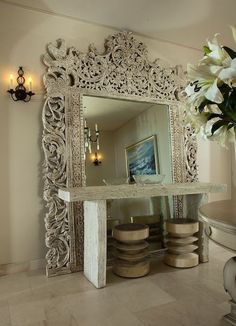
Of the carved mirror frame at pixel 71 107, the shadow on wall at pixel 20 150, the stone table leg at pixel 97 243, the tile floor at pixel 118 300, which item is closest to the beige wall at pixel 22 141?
the shadow on wall at pixel 20 150

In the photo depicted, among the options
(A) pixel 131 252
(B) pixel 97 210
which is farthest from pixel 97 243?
(A) pixel 131 252

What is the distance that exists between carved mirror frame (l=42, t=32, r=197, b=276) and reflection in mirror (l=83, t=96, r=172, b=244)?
104mm

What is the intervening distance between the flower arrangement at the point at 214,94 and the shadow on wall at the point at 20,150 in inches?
71.8

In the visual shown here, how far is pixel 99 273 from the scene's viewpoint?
6.87ft

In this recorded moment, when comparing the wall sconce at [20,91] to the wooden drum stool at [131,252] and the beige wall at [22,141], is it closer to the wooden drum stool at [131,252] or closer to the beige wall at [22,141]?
the beige wall at [22,141]

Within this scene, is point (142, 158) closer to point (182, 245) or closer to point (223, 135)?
point (182, 245)

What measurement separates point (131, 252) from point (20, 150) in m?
1.44

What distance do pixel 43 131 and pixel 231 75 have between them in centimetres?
195

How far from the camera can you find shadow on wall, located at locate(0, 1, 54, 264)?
2.38 meters

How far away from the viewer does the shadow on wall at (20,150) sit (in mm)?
2385

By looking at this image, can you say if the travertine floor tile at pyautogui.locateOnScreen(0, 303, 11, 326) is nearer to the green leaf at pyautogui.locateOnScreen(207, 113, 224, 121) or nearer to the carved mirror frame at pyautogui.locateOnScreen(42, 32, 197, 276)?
the carved mirror frame at pyautogui.locateOnScreen(42, 32, 197, 276)

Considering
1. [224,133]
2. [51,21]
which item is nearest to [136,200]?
[224,133]

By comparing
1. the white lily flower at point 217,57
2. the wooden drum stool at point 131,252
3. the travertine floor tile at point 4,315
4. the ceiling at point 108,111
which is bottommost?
the travertine floor tile at point 4,315

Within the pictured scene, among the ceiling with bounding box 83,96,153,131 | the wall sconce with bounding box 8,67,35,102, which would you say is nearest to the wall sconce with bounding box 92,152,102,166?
the ceiling with bounding box 83,96,153,131
